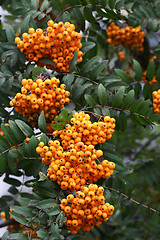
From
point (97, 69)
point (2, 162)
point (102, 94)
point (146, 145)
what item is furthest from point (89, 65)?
point (146, 145)

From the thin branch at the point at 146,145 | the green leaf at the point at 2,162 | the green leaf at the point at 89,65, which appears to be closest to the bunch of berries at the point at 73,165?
the green leaf at the point at 2,162

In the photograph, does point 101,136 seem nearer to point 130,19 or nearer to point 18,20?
point 130,19

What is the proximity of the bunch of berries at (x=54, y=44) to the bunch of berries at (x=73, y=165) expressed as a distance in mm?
458

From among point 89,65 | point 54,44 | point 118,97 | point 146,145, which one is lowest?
point 146,145

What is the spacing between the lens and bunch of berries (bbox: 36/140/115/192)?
1085 mm

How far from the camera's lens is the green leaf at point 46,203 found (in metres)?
1.10

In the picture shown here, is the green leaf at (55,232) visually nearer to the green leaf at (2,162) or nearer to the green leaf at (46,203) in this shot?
the green leaf at (46,203)

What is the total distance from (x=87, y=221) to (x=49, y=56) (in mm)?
797

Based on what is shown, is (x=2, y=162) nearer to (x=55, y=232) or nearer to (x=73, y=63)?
(x=55, y=232)

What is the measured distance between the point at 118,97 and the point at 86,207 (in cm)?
57

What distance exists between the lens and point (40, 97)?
1.26m

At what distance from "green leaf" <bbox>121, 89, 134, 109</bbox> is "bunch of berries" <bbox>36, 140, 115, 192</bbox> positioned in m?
0.38

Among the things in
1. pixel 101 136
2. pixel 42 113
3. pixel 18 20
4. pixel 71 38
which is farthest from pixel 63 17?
pixel 18 20

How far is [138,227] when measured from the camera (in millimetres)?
2457
